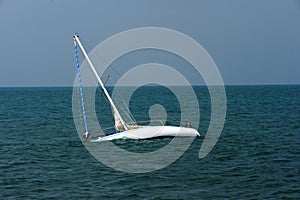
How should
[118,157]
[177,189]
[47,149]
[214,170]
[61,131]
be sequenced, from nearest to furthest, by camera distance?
1. [177,189]
2. [214,170]
3. [118,157]
4. [47,149]
5. [61,131]

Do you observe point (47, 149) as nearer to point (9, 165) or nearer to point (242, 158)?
point (9, 165)

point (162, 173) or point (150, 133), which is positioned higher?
point (150, 133)

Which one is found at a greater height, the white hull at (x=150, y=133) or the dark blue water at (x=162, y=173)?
the white hull at (x=150, y=133)

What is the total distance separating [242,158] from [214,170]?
19.9 feet

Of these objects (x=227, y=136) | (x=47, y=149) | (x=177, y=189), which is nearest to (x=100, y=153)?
(x=47, y=149)

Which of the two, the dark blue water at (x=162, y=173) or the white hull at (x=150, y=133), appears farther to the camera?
the white hull at (x=150, y=133)

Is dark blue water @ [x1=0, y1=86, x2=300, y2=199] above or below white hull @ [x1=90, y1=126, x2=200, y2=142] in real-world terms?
below

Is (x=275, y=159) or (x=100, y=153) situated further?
(x=100, y=153)

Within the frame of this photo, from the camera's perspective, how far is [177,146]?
162ft

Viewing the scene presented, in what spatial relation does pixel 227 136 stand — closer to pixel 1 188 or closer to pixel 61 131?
pixel 61 131

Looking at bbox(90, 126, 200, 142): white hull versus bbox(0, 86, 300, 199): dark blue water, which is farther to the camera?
bbox(90, 126, 200, 142): white hull

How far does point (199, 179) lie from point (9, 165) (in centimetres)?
1885

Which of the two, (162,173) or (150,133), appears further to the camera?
(150,133)

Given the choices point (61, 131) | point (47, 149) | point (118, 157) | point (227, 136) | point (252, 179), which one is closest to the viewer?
point (252, 179)
